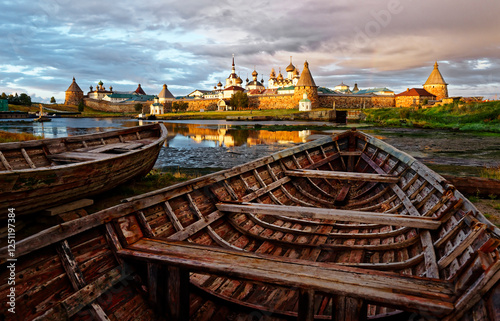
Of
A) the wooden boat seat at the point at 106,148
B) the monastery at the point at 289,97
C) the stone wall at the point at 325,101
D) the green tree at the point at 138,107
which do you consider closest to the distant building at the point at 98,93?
the monastery at the point at 289,97

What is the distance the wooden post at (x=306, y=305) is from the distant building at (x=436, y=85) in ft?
285

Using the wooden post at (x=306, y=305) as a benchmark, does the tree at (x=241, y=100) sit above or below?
above

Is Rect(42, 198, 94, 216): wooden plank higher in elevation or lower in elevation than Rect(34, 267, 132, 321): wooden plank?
lower

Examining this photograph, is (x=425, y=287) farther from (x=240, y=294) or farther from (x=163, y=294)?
(x=163, y=294)

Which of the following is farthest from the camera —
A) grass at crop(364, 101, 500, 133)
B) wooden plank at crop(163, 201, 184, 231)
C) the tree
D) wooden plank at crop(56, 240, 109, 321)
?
the tree

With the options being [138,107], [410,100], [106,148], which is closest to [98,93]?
[138,107]

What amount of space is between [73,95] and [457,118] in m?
116

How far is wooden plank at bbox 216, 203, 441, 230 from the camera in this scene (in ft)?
11.8

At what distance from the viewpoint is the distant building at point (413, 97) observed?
73.6 metres

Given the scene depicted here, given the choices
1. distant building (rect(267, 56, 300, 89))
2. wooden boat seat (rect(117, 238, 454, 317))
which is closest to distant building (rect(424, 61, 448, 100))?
distant building (rect(267, 56, 300, 89))

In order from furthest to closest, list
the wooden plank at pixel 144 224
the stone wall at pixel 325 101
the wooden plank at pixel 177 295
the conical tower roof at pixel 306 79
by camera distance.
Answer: the stone wall at pixel 325 101
the conical tower roof at pixel 306 79
the wooden plank at pixel 144 224
the wooden plank at pixel 177 295

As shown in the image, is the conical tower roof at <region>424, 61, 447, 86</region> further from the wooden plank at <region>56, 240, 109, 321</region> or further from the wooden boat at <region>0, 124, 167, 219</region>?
the wooden plank at <region>56, 240, 109, 321</region>

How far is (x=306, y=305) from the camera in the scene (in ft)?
7.38

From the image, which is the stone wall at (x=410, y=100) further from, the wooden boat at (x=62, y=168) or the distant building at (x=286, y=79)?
the wooden boat at (x=62, y=168)
